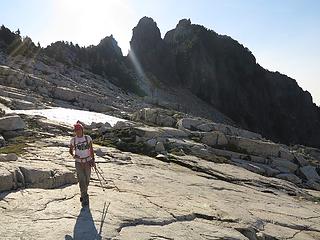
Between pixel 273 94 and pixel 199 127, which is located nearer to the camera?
pixel 199 127

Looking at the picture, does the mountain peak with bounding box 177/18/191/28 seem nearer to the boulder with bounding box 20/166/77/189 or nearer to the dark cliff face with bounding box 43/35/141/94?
the dark cliff face with bounding box 43/35/141/94

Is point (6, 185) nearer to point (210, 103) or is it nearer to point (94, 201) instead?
point (94, 201)

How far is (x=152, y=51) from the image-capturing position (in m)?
125

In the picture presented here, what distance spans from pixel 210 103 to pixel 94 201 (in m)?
111

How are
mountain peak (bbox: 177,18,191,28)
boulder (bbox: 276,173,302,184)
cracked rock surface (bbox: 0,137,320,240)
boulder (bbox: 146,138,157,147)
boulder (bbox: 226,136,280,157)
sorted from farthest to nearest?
mountain peak (bbox: 177,18,191,28), boulder (bbox: 226,136,280,157), boulder (bbox: 276,173,302,184), boulder (bbox: 146,138,157,147), cracked rock surface (bbox: 0,137,320,240)

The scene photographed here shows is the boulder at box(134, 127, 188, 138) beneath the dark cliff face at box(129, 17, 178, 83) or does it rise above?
beneath

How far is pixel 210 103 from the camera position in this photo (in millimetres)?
123812

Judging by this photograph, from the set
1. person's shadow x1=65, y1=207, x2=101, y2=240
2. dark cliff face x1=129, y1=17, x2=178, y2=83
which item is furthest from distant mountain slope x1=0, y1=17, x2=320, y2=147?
person's shadow x1=65, y1=207, x2=101, y2=240

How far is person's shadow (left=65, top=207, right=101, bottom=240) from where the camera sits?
37.7 ft

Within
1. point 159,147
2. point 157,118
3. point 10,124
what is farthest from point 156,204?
point 157,118

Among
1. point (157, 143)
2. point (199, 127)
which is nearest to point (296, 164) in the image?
point (199, 127)

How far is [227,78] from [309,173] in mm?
104427

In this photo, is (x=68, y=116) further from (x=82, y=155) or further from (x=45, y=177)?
(x=82, y=155)

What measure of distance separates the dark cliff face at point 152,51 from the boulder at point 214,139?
88039mm
